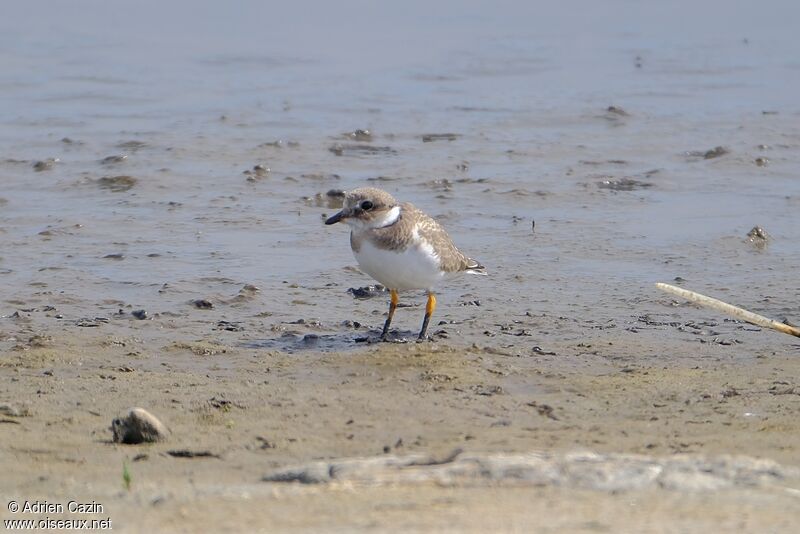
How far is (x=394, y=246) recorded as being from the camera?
8.06 metres

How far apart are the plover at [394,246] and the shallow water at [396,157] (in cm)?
36

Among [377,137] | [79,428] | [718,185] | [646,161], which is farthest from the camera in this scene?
[377,137]

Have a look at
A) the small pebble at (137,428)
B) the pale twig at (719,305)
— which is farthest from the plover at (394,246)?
the small pebble at (137,428)

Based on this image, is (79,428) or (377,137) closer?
(79,428)

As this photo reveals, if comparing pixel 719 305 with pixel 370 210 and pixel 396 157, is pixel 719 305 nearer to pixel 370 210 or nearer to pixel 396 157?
pixel 370 210

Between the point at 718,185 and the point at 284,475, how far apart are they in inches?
313

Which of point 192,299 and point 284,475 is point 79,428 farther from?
point 192,299

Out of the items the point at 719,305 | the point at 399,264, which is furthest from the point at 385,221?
the point at 719,305

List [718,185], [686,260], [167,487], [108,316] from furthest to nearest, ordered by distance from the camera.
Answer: [718,185], [686,260], [108,316], [167,487]

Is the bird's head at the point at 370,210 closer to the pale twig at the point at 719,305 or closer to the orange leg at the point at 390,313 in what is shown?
the orange leg at the point at 390,313

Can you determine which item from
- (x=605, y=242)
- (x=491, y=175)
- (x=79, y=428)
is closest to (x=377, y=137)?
(x=491, y=175)

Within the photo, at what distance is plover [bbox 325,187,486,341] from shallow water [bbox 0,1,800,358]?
1.19ft

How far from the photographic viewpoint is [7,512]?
179 inches

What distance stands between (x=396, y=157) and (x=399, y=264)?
196 inches
